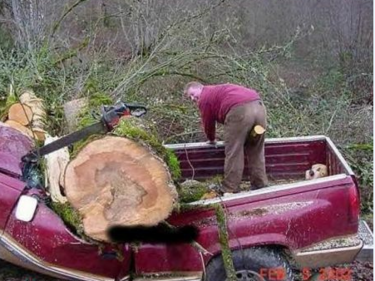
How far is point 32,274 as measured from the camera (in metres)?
5.01

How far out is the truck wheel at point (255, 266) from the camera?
13.7ft

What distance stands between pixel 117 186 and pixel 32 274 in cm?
156

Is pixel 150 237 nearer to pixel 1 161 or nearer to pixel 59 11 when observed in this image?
pixel 1 161

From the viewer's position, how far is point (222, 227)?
4125 mm

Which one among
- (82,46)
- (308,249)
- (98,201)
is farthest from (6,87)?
(308,249)

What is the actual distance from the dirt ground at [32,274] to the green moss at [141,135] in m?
1.51

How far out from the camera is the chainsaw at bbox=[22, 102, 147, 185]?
13.9 ft

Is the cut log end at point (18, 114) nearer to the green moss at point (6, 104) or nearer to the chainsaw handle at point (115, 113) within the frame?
the green moss at point (6, 104)

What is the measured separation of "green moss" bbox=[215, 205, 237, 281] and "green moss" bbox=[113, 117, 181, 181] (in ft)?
1.35

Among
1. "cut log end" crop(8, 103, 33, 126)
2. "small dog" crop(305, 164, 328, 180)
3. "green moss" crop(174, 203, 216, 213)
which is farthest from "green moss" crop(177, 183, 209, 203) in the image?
"cut log end" crop(8, 103, 33, 126)

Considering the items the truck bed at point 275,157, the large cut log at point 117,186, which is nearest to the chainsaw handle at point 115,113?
the large cut log at point 117,186

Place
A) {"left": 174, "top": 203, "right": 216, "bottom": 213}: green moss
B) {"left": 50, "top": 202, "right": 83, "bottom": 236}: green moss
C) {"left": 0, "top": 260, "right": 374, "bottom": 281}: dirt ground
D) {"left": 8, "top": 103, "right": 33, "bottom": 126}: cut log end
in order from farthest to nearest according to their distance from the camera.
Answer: {"left": 8, "top": 103, "right": 33, "bottom": 126}: cut log end
{"left": 0, "top": 260, "right": 374, "bottom": 281}: dirt ground
{"left": 174, "top": 203, "right": 216, "bottom": 213}: green moss
{"left": 50, "top": 202, "right": 83, "bottom": 236}: green moss

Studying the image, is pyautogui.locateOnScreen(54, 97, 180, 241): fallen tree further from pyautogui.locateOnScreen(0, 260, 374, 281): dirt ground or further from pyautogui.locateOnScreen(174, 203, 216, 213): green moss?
pyautogui.locateOnScreen(0, 260, 374, 281): dirt ground

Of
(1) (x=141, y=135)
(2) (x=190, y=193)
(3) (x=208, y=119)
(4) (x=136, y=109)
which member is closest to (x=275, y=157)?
(3) (x=208, y=119)
